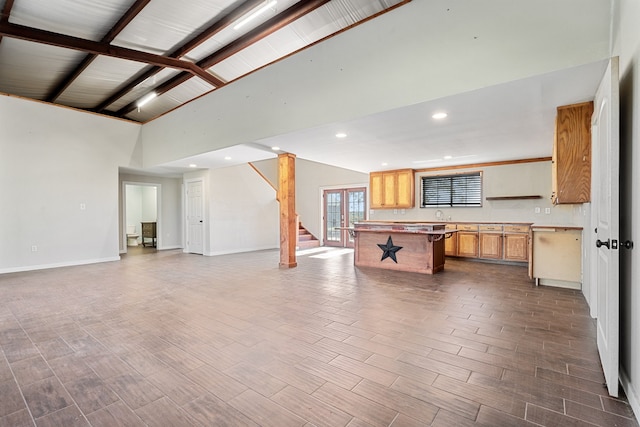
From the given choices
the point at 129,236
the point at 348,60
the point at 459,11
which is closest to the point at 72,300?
the point at 348,60

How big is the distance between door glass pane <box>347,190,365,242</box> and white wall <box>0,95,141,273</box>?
6170mm

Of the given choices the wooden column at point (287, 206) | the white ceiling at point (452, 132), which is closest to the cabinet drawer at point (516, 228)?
the white ceiling at point (452, 132)

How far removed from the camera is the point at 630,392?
1.70 metres

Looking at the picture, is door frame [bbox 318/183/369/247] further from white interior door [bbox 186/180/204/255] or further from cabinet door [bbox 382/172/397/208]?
white interior door [bbox 186/180/204/255]

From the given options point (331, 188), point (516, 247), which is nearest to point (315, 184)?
point (331, 188)

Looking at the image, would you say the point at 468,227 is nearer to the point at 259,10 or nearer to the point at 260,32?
the point at 260,32

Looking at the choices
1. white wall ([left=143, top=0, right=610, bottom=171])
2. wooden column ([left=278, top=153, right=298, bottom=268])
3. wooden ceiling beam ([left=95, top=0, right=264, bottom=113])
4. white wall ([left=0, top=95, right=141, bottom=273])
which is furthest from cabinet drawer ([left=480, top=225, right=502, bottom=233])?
white wall ([left=0, top=95, right=141, bottom=273])

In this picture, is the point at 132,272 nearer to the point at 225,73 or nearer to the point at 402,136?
the point at 225,73

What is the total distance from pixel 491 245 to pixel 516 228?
0.59 metres

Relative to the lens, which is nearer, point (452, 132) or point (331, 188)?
point (452, 132)

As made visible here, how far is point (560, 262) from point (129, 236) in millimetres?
11980

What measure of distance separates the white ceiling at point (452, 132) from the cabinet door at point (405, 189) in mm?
483

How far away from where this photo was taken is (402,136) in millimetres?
4594

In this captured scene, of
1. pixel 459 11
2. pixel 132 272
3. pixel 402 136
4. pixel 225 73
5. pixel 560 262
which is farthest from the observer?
pixel 225 73
